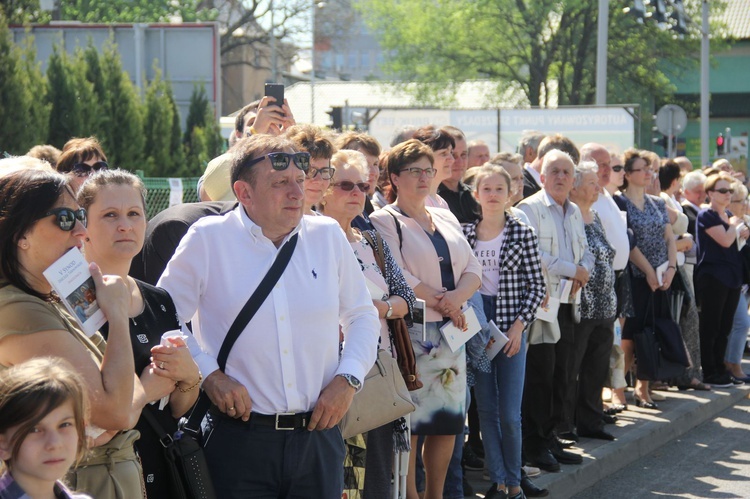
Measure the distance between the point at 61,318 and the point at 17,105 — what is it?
12249 millimetres

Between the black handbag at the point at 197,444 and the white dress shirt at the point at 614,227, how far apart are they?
540 cm

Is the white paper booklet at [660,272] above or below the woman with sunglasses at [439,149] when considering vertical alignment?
below

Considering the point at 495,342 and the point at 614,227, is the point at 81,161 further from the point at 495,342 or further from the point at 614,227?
the point at 614,227

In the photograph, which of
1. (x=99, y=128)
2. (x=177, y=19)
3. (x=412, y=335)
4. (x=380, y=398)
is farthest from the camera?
(x=177, y=19)

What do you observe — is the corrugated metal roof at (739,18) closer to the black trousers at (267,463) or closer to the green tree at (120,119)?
the green tree at (120,119)

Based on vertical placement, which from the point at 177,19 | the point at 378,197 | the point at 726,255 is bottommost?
the point at 726,255

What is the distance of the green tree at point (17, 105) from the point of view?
14.4m

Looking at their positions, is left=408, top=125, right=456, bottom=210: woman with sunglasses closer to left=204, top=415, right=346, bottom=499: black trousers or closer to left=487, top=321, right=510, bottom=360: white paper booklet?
left=487, top=321, right=510, bottom=360: white paper booklet

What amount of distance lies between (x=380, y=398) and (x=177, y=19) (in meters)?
46.5

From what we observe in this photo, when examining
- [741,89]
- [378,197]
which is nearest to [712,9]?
[741,89]

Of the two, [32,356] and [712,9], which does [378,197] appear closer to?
[32,356]

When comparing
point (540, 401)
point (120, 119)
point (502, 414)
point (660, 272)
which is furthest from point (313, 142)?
point (120, 119)

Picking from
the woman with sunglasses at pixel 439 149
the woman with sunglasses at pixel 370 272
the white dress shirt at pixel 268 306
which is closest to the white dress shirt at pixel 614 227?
the woman with sunglasses at pixel 439 149

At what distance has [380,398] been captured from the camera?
4.61m
